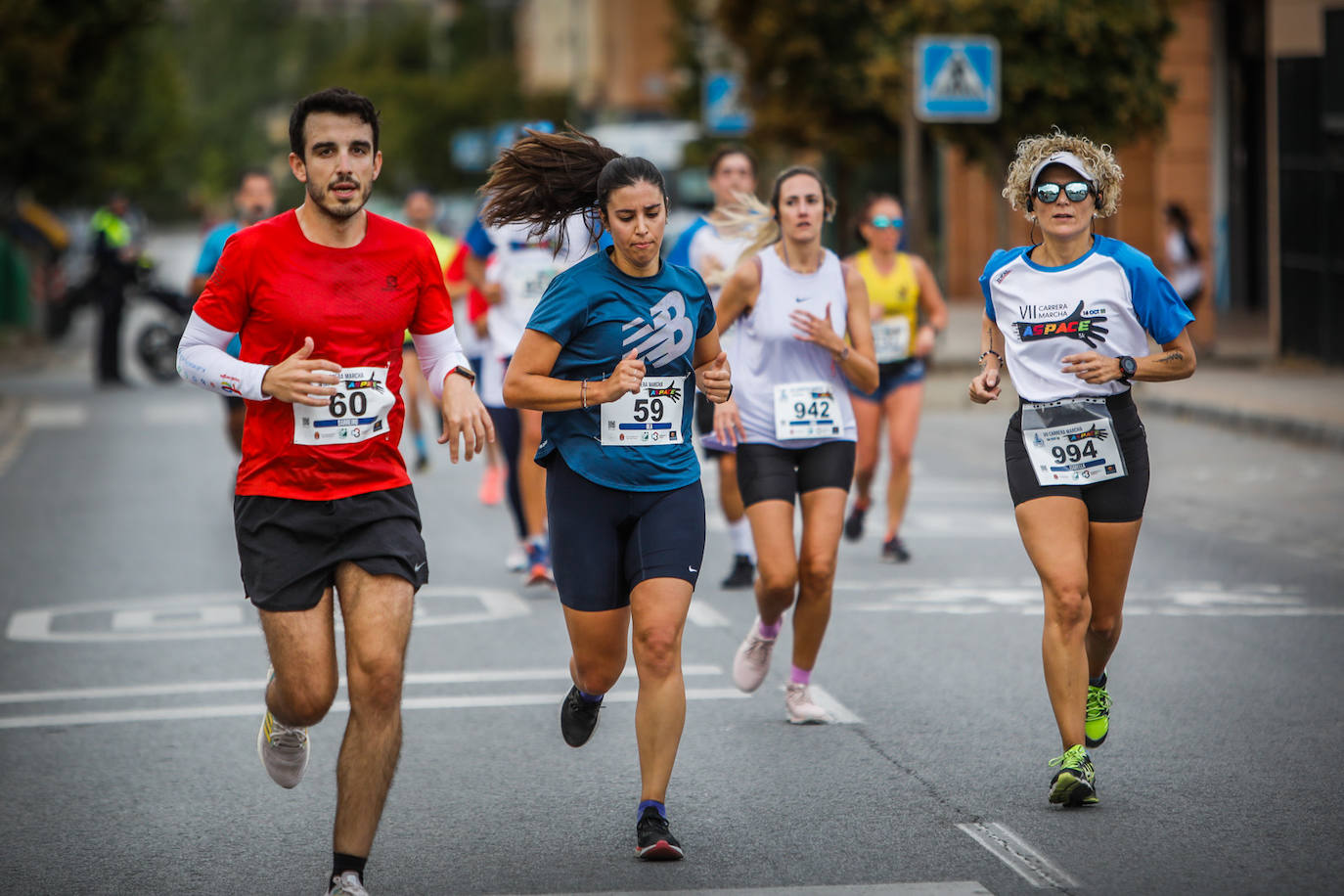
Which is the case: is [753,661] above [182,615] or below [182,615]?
above

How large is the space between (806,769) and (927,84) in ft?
42.8

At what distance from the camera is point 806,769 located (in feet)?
21.2

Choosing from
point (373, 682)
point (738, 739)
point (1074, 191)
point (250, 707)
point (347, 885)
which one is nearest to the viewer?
point (347, 885)

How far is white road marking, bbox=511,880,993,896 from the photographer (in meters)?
5.07

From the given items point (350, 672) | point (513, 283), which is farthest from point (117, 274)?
point (350, 672)

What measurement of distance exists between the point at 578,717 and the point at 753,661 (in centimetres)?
130

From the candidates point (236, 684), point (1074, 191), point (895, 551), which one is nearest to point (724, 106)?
point (895, 551)

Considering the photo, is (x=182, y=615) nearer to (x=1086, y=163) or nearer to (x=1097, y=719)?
(x=1097, y=719)

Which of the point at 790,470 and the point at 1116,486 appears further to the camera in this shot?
the point at 790,470

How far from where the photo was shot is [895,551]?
11062mm

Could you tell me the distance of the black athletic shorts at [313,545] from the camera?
5.09 meters

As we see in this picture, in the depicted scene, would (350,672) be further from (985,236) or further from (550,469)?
(985,236)

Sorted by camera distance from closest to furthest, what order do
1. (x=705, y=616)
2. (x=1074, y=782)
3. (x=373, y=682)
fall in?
(x=373, y=682), (x=1074, y=782), (x=705, y=616)

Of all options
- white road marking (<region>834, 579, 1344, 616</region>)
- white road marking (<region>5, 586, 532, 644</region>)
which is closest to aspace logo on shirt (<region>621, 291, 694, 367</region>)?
white road marking (<region>5, 586, 532, 644</region>)
